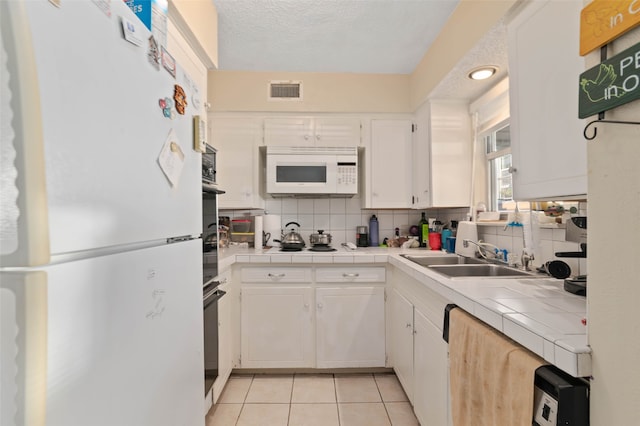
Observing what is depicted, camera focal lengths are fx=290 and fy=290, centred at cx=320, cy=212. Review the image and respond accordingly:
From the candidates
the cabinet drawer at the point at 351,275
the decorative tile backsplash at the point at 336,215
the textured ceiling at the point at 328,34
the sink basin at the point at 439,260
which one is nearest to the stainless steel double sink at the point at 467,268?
the sink basin at the point at 439,260

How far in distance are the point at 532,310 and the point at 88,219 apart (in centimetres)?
116

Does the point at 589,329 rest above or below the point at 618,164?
below

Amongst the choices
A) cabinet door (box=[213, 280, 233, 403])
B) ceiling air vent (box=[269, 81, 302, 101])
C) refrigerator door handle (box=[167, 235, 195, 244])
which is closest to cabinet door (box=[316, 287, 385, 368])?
cabinet door (box=[213, 280, 233, 403])

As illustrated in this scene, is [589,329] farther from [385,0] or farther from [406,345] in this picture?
[385,0]

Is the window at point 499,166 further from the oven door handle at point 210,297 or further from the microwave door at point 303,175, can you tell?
the oven door handle at point 210,297

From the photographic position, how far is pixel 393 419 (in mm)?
1762

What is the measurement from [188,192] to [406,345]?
5.30 ft

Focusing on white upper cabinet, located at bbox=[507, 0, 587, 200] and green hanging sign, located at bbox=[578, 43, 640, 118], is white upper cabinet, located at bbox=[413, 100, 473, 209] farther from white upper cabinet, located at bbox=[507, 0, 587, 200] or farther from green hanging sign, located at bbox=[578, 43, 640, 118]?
green hanging sign, located at bbox=[578, 43, 640, 118]

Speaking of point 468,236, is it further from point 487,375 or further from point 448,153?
point 487,375

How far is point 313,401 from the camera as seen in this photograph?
192cm

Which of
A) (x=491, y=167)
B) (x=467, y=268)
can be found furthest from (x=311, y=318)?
(x=491, y=167)

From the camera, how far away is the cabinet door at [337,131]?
2613 mm

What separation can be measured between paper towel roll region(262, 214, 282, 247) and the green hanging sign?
229 centimetres

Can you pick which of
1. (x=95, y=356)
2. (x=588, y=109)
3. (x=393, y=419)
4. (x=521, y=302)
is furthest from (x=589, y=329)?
(x=393, y=419)
